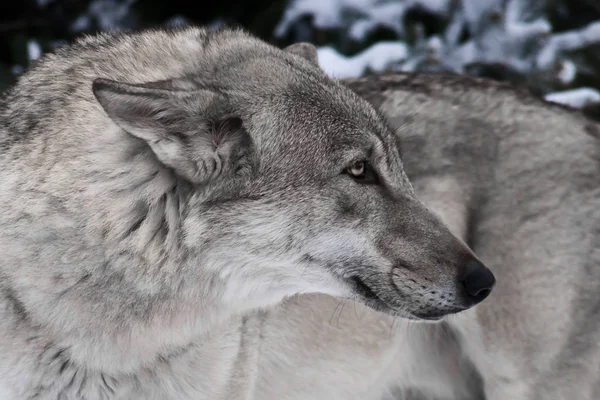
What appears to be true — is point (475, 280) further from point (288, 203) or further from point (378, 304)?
point (288, 203)

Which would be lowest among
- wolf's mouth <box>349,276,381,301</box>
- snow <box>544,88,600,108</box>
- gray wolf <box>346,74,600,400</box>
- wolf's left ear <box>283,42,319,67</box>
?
snow <box>544,88,600,108</box>

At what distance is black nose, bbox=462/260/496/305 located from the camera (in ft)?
8.70

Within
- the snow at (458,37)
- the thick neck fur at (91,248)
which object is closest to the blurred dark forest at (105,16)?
the snow at (458,37)

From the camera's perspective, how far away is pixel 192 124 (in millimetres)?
2406

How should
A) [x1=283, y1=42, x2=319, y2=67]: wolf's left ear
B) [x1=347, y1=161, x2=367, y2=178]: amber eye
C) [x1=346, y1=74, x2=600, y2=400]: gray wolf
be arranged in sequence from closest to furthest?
[x1=347, y1=161, x2=367, y2=178]: amber eye, [x1=283, y1=42, x2=319, y2=67]: wolf's left ear, [x1=346, y1=74, x2=600, y2=400]: gray wolf

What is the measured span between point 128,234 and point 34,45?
14.0 ft

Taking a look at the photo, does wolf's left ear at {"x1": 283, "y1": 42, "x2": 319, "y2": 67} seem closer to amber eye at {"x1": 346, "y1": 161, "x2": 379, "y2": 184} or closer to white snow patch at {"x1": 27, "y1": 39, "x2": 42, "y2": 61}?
amber eye at {"x1": 346, "y1": 161, "x2": 379, "y2": 184}

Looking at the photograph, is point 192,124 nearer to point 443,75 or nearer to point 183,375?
point 183,375

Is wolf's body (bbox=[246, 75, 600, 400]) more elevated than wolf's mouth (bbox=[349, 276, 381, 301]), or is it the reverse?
wolf's mouth (bbox=[349, 276, 381, 301])

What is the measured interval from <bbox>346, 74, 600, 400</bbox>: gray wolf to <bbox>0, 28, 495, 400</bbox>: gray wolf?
2.71 feet

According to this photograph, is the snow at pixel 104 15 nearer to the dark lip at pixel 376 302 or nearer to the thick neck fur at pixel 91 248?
the thick neck fur at pixel 91 248

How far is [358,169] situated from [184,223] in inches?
24.5

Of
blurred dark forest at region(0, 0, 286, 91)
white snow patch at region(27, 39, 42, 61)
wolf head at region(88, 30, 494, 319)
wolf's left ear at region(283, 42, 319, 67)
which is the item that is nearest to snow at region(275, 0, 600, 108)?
blurred dark forest at region(0, 0, 286, 91)

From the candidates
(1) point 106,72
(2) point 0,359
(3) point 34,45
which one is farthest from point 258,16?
(2) point 0,359
